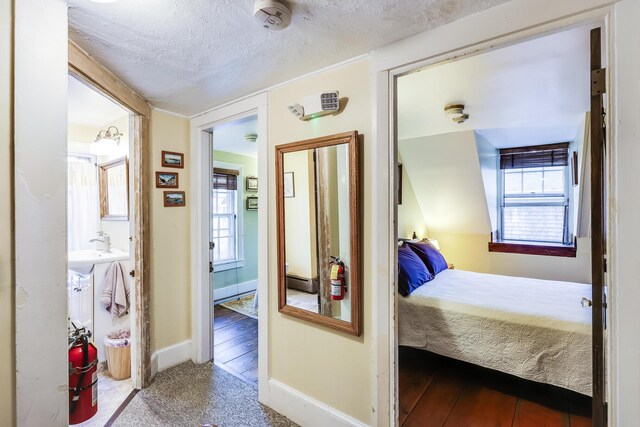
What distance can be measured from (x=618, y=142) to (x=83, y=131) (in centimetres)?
423

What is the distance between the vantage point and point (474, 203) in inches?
158

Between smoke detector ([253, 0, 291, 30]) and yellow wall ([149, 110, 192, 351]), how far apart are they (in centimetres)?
162

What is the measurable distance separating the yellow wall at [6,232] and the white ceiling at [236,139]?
4.93 ft

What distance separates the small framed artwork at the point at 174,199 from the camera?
8.10ft

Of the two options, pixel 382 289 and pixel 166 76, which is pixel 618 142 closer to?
pixel 382 289

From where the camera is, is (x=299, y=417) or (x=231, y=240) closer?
(x=299, y=417)

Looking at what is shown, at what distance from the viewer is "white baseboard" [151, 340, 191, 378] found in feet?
7.89

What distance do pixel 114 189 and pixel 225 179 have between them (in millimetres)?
1621

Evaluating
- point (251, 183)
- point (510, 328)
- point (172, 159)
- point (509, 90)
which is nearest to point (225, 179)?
point (251, 183)

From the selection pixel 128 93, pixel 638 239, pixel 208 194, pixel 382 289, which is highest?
pixel 128 93


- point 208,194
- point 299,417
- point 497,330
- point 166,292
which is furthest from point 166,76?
point 497,330

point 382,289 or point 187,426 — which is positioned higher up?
point 382,289

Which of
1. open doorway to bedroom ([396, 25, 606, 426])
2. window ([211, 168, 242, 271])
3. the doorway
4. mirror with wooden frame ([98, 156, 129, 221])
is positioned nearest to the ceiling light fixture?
open doorway to bedroom ([396, 25, 606, 426])

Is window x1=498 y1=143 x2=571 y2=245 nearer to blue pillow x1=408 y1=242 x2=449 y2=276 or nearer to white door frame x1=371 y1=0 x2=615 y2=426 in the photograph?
blue pillow x1=408 y1=242 x2=449 y2=276
